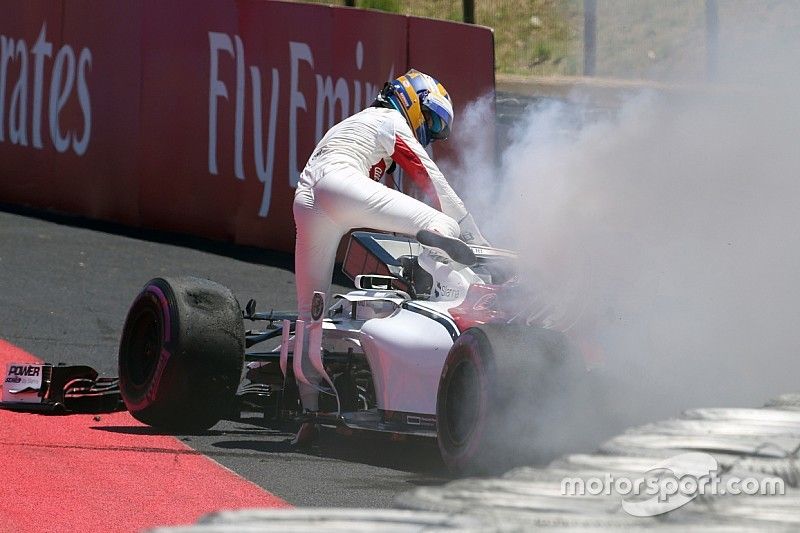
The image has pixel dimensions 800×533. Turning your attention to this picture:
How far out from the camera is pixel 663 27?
41.1 ft

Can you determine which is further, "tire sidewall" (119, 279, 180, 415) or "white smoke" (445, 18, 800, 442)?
"tire sidewall" (119, 279, 180, 415)

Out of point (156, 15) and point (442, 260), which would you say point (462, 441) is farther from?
point (156, 15)

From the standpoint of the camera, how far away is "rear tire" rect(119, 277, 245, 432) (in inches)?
262

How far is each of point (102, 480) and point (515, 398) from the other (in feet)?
5.57

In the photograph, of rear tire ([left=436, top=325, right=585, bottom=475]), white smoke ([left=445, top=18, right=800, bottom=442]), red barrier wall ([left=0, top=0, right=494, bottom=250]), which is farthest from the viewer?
red barrier wall ([left=0, top=0, right=494, bottom=250])

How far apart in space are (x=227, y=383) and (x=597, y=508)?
3.81 m

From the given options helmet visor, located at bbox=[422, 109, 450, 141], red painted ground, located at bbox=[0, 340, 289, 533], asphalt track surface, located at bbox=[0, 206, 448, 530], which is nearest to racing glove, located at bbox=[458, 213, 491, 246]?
helmet visor, located at bbox=[422, 109, 450, 141]

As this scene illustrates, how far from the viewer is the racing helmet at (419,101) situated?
689 centimetres

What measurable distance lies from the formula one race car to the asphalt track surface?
0.70ft

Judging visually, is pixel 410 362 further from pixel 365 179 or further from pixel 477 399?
pixel 365 179

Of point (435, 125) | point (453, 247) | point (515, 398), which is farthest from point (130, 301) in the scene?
point (515, 398)

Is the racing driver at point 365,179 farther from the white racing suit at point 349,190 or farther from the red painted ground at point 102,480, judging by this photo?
the red painted ground at point 102,480

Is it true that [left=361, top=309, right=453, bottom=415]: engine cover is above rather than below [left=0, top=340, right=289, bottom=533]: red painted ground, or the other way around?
above

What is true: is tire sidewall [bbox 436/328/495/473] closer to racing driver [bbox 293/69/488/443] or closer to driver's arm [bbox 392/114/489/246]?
racing driver [bbox 293/69/488/443]
